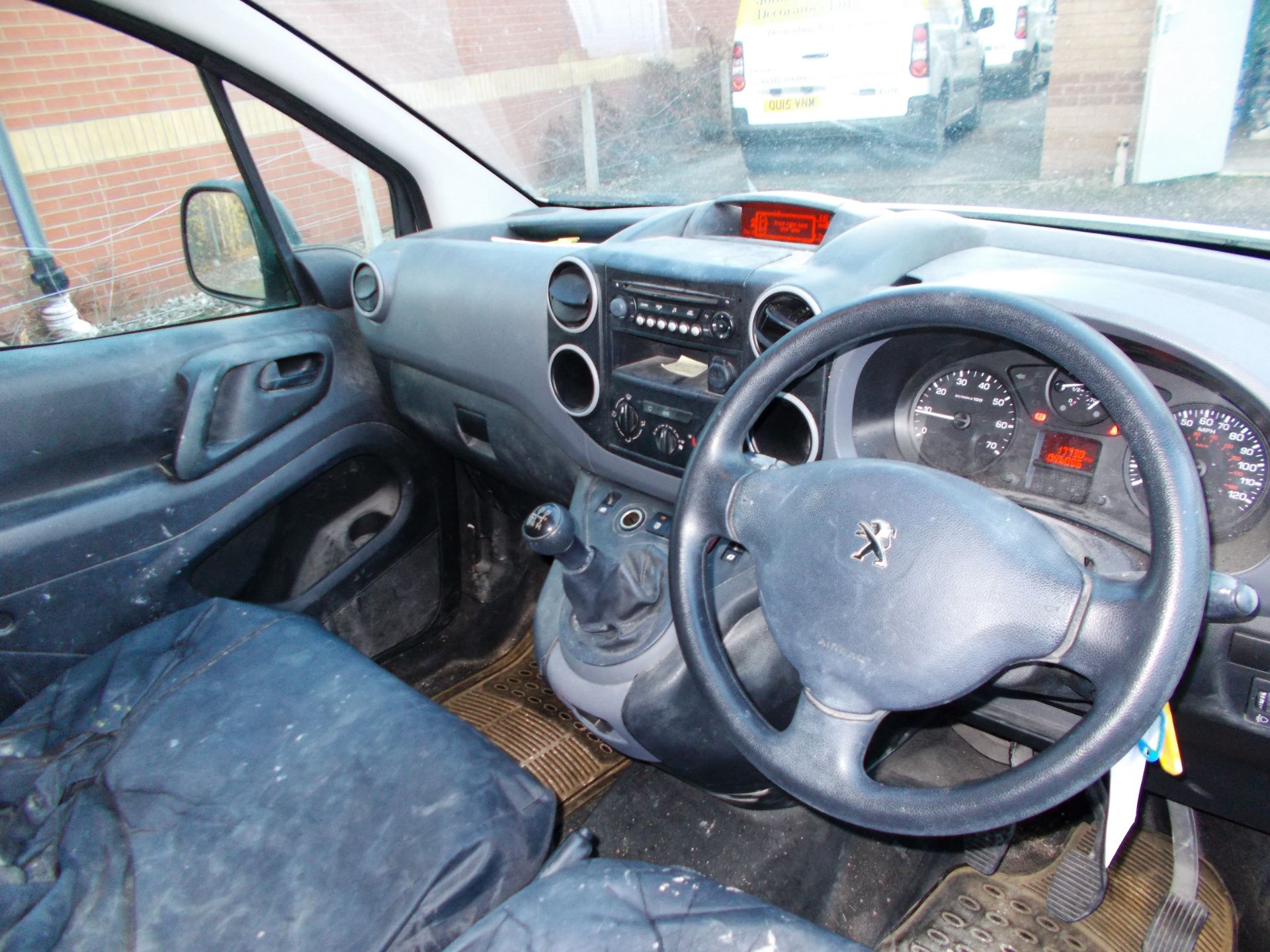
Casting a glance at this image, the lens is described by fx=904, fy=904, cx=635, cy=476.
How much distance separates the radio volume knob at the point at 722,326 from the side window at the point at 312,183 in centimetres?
129

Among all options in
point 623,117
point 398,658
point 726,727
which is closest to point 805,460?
point 726,727

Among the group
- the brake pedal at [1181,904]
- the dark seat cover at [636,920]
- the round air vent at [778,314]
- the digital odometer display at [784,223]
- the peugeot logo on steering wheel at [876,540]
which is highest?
the digital odometer display at [784,223]

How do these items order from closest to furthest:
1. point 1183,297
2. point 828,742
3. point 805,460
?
point 828,742, point 1183,297, point 805,460

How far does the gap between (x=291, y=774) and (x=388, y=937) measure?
315 millimetres

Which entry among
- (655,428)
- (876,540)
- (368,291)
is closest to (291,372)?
(368,291)

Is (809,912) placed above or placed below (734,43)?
below

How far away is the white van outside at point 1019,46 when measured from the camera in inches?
58.1

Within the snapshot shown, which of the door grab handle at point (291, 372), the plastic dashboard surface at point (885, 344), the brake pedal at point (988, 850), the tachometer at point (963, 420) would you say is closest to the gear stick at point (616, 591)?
the plastic dashboard surface at point (885, 344)

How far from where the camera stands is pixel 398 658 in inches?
98.0

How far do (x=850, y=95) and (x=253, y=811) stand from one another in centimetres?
156

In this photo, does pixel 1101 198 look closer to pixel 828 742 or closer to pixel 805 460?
pixel 805 460

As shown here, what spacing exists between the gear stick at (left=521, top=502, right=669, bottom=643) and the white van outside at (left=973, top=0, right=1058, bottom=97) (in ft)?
3.35

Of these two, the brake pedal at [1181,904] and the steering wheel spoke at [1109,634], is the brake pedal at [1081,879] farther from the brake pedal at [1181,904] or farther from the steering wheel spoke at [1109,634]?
the steering wheel spoke at [1109,634]

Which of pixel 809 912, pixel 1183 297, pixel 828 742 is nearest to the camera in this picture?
pixel 828 742
